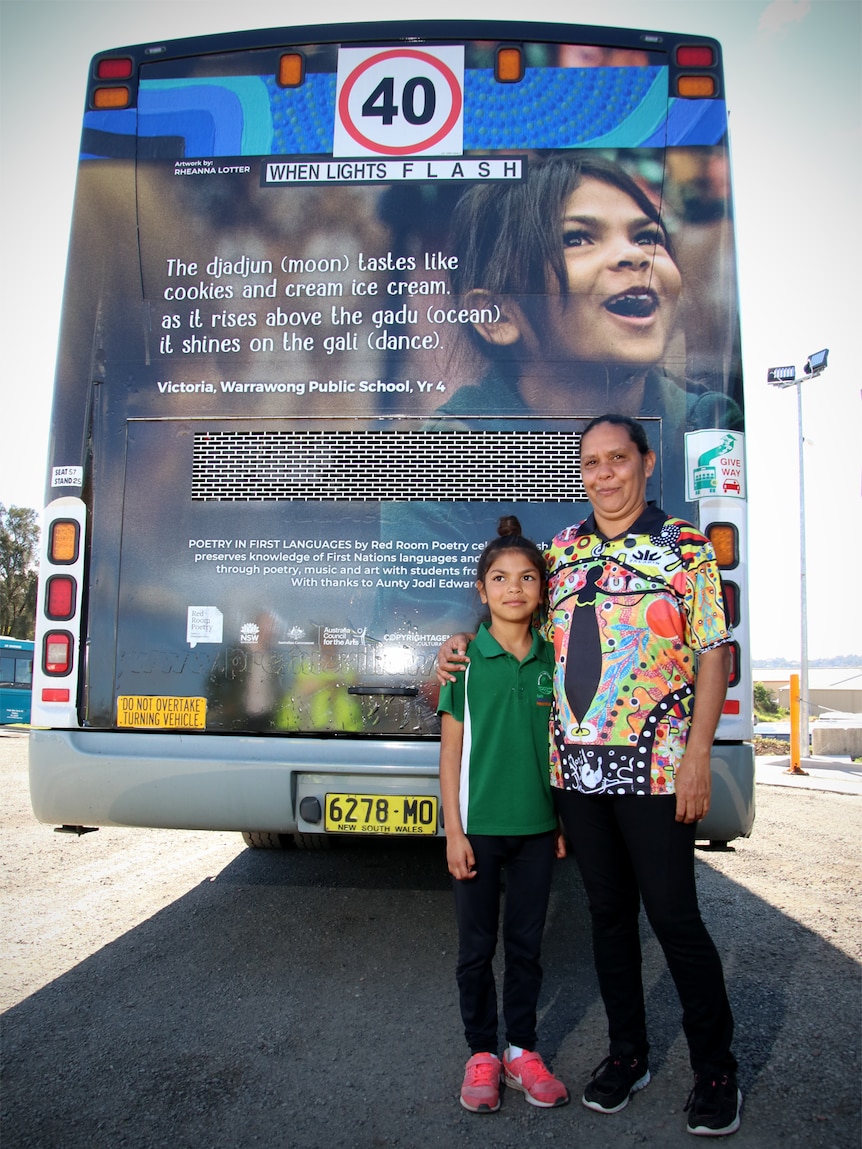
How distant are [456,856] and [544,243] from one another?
2.38m

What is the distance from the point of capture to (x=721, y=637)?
2363 millimetres

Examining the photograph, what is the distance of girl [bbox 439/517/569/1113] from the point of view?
2.54m

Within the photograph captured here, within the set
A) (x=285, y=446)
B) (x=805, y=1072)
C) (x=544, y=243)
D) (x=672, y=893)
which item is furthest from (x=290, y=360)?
(x=805, y=1072)

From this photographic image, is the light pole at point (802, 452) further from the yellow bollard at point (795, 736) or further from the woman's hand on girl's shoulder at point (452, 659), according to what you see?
the woman's hand on girl's shoulder at point (452, 659)

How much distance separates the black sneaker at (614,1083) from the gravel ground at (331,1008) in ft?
0.10

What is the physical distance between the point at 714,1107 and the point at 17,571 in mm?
41209

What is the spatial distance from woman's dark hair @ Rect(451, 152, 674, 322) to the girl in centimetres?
136

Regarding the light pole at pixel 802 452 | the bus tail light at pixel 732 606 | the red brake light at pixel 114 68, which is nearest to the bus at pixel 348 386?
the bus tail light at pixel 732 606

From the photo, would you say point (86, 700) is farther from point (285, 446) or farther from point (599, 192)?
point (599, 192)

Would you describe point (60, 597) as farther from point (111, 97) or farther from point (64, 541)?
point (111, 97)

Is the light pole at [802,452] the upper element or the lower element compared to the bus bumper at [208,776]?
upper

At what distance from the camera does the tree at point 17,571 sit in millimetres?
37594

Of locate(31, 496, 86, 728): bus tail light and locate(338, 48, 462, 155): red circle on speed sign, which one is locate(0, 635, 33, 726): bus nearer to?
locate(31, 496, 86, 728): bus tail light

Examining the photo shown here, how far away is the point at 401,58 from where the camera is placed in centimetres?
368
